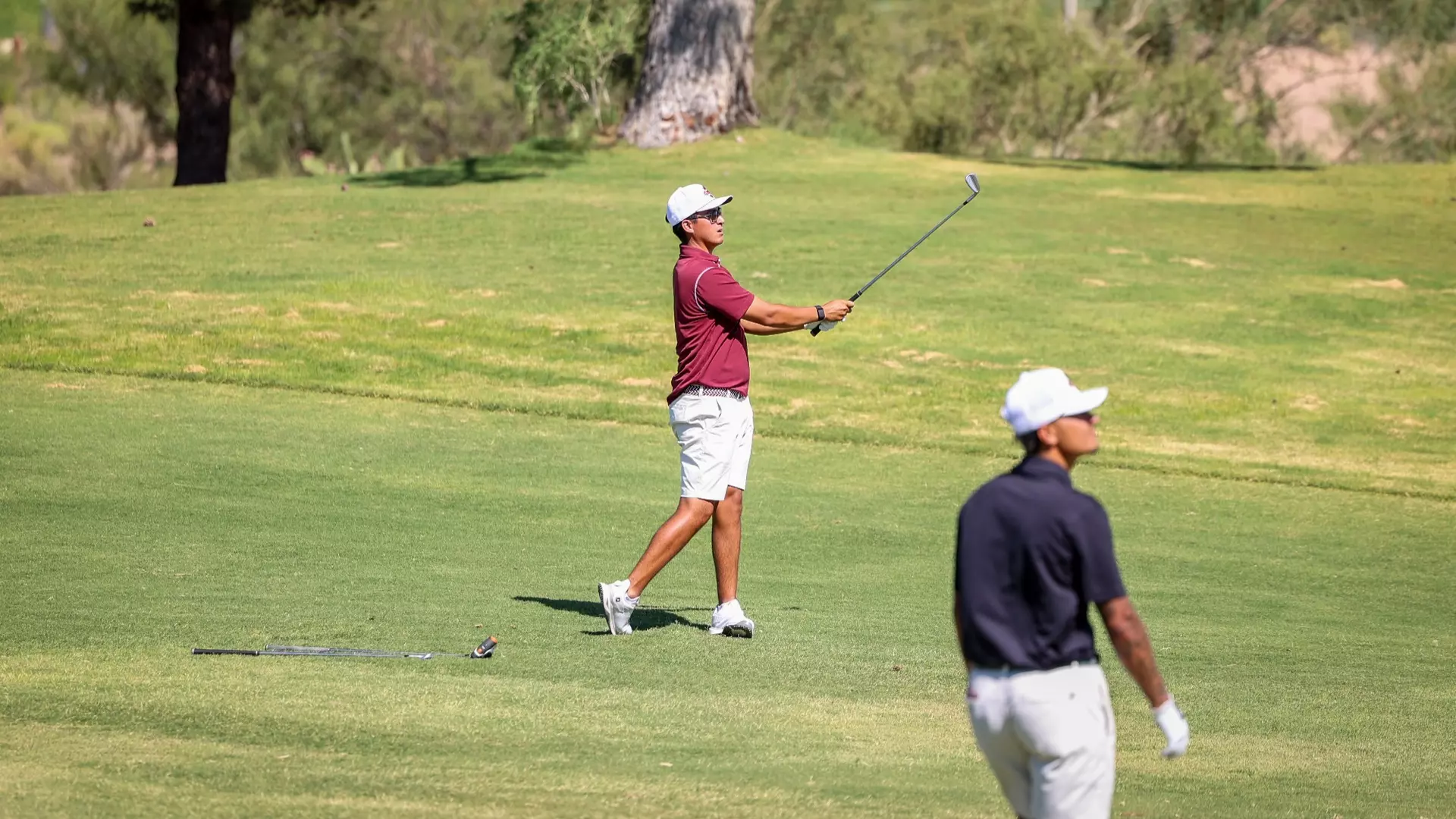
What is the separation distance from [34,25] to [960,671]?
56.4 meters

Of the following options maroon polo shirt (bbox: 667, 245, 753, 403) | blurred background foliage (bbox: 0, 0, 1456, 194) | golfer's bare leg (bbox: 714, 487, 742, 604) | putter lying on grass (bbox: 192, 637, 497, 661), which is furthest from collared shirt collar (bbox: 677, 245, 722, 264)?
blurred background foliage (bbox: 0, 0, 1456, 194)

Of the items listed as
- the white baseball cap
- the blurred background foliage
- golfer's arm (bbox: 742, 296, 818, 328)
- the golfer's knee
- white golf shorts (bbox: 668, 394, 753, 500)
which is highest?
the white baseball cap

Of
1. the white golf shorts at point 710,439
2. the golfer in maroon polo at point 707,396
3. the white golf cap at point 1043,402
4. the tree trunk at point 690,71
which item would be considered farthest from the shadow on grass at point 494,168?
the white golf cap at point 1043,402

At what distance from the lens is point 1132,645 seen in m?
5.12

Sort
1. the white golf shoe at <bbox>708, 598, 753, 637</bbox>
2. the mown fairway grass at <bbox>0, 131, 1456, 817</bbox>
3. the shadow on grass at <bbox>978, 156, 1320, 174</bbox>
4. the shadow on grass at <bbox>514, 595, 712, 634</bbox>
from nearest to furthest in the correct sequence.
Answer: the mown fairway grass at <bbox>0, 131, 1456, 817</bbox> → the white golf shoe at <bbox>708, 598, 753, 637</bbox> → the shadow on grass at <bbox>514, 595, 712, 634</bbox> → the shadow on grass at <bbox>978, 156, 1320, 174</bbox>

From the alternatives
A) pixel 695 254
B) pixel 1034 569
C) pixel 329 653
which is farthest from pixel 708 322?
pixel 1034 569

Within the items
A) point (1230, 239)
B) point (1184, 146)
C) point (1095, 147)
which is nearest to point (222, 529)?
point (1230, 239)

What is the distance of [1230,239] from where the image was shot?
27.2 metres

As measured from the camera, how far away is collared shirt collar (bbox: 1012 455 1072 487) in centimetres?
518

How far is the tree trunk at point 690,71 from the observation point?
3266 cm

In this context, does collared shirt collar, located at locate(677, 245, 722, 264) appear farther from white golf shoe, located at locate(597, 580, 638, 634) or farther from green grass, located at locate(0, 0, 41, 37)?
green grass, located at locate(0, 0, 41, 37)

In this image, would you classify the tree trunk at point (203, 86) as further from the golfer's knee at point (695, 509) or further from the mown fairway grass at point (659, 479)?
the golfer's knee at point (695, 509)

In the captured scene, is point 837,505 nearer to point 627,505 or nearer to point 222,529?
point 627,505

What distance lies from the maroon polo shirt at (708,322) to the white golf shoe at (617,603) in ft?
3.26
